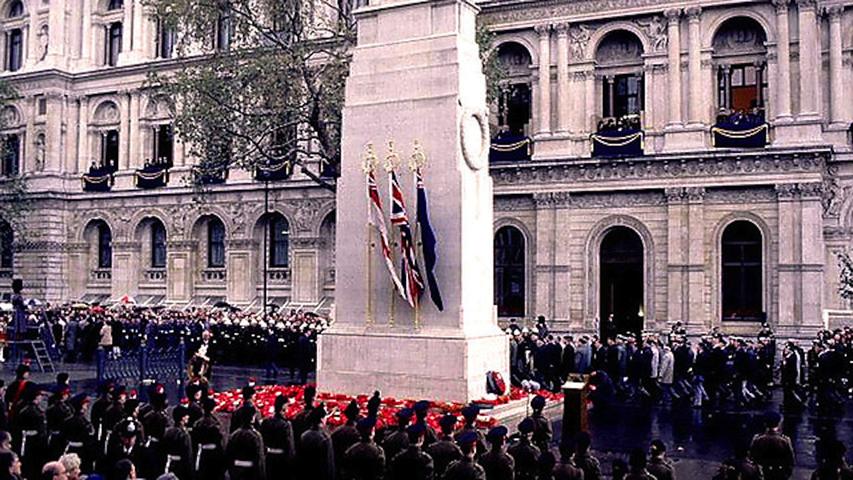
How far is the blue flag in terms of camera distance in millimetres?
17391

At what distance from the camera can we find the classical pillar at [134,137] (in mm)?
48812

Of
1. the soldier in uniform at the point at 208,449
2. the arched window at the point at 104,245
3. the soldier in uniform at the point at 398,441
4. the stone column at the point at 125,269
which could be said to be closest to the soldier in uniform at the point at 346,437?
the soldier in uniform at the point at 398,441

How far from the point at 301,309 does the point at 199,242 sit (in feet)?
27.7

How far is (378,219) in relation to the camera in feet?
59.1

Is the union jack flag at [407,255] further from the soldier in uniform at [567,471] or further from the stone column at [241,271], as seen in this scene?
the stone column at [241,271]

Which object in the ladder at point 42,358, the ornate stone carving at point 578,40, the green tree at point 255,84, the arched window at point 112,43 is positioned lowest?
the ladder at point 42,358

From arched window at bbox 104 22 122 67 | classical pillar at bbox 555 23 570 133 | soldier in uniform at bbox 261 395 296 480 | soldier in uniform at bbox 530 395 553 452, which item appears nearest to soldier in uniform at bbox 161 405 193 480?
soldier in uniform at bbox 261 395 296 480

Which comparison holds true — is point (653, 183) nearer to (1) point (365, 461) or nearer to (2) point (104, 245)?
(1) point (365, 461)

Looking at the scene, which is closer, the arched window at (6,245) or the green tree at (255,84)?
the green tree at (255,84)

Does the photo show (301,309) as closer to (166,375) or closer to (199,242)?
(199,242)

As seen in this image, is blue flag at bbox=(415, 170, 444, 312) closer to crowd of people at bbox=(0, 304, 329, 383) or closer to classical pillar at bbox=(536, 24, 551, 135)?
crowd of people at bbox=(0, 304, 329, 383)

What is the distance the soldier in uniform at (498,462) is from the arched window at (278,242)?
3534 centimetres

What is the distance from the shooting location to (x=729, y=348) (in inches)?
910

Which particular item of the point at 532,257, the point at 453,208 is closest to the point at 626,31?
the point at 532,257
